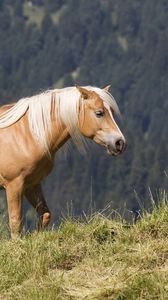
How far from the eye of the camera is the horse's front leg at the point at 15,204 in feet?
34.9

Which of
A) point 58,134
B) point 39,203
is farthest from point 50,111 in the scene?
point 39,203

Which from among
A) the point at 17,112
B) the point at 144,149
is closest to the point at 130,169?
the point at 144,149

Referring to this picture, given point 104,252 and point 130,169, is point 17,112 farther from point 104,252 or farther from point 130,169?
point 130,169

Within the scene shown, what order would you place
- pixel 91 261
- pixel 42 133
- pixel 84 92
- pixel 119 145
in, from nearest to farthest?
pixel 91 261
pixel 119 145
pixel 84 92
pixel 42 133

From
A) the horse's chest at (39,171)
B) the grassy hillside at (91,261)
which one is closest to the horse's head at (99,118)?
the horse's chest at (39,171)

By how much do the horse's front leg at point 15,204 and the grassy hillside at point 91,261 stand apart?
1.58 metres

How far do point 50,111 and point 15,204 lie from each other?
1.30m

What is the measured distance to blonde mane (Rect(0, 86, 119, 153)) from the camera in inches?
428

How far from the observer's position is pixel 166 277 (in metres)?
6.79

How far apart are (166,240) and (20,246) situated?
152cm

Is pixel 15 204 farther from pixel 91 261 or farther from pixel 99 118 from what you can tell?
pixel 91 261

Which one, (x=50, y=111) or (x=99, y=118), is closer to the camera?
(x=99, y=118)

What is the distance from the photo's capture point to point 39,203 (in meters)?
11.1

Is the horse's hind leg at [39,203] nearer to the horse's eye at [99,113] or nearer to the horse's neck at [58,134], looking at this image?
the horse's neck at [58,134]
